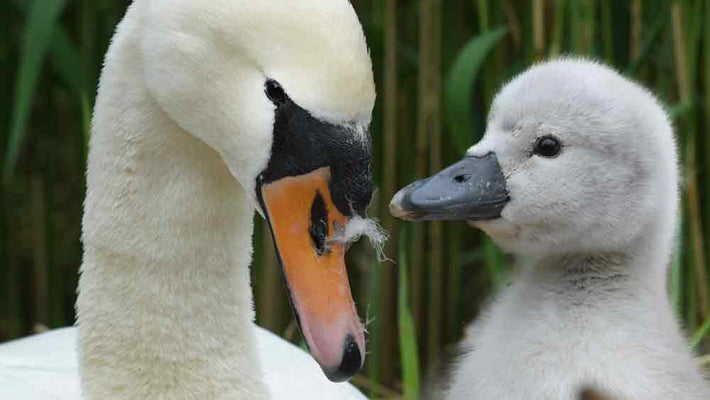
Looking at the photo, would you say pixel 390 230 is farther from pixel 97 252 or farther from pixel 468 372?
pixel 97 252

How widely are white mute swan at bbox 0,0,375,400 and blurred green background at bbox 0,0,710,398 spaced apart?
→ 527 mm

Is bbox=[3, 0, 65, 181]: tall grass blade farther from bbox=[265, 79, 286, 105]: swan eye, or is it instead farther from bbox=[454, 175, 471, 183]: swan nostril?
bbox=[265, 79, 286, 105]: swan eye

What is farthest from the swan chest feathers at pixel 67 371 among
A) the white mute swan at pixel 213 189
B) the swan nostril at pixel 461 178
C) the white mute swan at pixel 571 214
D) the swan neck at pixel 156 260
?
the swan nostril at pixel 461 178

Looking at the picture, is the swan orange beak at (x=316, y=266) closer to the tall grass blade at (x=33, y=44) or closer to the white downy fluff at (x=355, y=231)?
the white downy fluff at (x=355, y=231)

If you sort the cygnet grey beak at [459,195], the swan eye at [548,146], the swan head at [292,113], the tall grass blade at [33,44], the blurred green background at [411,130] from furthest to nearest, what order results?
the blurred green background at [411,130]
the tall grass blade at [33,44]
the swan eye at [548,146]
the cygnet grey beak at [459,195]
the swan head at [292,113]

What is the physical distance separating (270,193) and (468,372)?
1.81ft

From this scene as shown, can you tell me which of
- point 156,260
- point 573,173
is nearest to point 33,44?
point 156,260

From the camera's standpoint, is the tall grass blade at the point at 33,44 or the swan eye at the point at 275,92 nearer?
the swan eye at the point at 275,92

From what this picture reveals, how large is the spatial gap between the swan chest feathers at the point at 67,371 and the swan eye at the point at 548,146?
0.46 metres

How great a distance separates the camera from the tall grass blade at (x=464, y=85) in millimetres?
2574

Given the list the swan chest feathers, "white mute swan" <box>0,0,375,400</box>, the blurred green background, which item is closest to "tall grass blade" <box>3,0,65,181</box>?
the blurred green background

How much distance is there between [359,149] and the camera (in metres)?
1.48

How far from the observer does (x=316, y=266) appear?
154 cm

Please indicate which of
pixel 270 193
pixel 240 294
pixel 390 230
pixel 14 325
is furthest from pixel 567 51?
pixel 14 325
